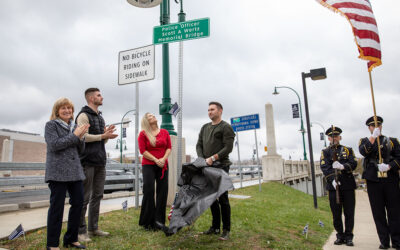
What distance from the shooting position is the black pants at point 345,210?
4.85m

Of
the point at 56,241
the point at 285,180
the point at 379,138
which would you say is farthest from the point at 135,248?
the point at 285,180

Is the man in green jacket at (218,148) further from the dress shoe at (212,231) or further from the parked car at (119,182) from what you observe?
the parked car at (119,182)

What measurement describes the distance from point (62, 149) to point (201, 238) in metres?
2.37

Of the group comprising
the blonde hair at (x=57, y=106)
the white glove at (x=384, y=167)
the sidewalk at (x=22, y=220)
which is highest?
the blonde hair at (x=57, y=106)

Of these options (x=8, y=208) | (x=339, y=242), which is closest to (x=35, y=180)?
(x=8, y=208)

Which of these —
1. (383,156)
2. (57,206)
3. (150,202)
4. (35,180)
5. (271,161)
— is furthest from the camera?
(271,161)

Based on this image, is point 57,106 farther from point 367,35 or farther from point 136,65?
point 367,35

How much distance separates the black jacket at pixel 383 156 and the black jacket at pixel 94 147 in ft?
13.5

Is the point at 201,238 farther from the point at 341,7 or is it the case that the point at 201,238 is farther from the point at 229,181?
the point at 341,7

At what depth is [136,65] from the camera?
6.41m

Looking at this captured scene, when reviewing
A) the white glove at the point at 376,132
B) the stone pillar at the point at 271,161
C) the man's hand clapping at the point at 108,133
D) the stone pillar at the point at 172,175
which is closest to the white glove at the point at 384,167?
the white glove at the point at 376,132

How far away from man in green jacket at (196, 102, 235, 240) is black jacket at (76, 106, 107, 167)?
5.10 feet

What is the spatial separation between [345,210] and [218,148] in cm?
246

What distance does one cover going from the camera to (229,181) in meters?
3.92
